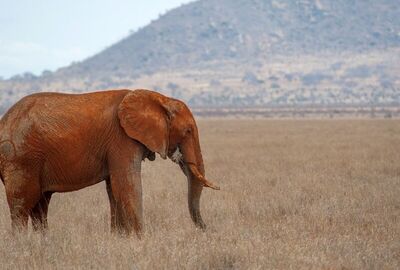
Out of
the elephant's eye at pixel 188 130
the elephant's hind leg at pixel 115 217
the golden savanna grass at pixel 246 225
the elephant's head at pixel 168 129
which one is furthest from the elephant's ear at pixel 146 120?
the golden savanna grass at pixel 246 225

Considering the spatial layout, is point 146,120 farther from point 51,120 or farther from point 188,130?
point 51,120

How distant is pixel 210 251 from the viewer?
332 inches

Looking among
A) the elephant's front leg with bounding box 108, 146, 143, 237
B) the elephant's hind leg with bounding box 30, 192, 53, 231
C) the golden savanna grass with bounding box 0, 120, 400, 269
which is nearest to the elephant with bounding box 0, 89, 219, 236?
the elephant's front leg with bounding box 108, 146, 143, 237

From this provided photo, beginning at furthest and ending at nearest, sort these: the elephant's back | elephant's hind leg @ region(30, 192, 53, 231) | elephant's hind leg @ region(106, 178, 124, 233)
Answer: elephant's hind leg @ region(30, 192, 53, 231) → elephant's hind leg @ region(106, 178, 124, 233) → the elephant's back

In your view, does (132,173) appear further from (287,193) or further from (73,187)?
(287,193)

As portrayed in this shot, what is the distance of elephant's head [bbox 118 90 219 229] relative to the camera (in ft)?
30.7

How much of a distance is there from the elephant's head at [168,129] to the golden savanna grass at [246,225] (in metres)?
0.66

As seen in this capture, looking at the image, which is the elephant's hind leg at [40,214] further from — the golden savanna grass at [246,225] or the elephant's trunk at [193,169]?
the elephant's trunk at [193,169]

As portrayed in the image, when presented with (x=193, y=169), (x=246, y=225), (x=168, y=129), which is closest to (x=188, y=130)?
(x=168, y=129)

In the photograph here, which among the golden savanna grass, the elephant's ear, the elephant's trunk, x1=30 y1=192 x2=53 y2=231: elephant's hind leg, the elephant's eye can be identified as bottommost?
the golden savanna grass

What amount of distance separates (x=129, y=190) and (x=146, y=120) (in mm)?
833

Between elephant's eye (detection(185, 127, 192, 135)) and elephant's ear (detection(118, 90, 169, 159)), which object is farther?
elephant's eye (detection(185, 127, 192, 135))

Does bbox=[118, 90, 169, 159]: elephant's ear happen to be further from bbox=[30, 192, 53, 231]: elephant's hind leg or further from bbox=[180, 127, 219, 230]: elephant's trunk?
bbox=[30, 192, 53, 231]: elephant's hind leg

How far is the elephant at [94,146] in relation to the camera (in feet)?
30.3
